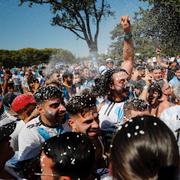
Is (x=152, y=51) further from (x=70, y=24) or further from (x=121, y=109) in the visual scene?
(x=121, y=109)

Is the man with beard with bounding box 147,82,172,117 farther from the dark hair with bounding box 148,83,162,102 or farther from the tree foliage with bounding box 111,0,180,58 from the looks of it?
the tree foliage with bounding box 111,0,180,58

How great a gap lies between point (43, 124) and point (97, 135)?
62cm

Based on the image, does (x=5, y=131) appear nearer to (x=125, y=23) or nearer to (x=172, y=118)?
(x=172, y=118)

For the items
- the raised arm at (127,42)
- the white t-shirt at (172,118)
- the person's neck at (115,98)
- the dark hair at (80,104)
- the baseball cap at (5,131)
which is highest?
the raised arm at (127,42)

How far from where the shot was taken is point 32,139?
3.16 metres

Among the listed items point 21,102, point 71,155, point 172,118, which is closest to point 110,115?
point 172,118

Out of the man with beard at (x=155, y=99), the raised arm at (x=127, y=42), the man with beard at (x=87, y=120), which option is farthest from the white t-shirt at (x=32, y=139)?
the man with beard at (x=155, y=99)

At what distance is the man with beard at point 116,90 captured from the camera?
3.89 metres

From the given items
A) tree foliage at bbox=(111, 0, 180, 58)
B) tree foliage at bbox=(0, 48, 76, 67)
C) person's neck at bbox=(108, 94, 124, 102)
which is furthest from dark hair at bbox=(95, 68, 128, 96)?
tree foliage at bbox=(0, 48, 76, 67)

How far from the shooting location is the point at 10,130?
256 centimetres

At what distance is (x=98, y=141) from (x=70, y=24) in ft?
101

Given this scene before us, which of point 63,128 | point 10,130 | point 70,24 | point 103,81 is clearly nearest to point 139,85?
point 103,81

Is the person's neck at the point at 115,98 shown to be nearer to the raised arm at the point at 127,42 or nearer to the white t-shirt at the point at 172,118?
the raised arm at the point at 127,42

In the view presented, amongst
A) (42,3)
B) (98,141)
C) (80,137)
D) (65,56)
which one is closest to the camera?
(80,137)
